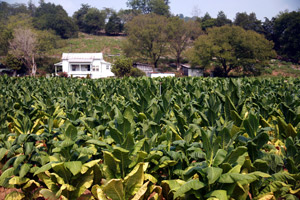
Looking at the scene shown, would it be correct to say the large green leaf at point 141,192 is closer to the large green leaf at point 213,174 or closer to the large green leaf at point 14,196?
the large green leaf at point 213,174

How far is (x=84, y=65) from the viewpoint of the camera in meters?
57.7

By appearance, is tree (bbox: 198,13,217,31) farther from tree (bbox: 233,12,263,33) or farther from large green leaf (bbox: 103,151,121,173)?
large green leaf (bbox: 103,151,121,173)

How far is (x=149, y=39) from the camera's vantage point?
63125mm

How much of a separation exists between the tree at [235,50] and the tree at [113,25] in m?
52.7

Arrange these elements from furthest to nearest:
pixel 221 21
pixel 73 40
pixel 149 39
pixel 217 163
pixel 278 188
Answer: pixel 73 40
pixel 221 21
pixel 149 39
pixel 278 188
pixel 217 163

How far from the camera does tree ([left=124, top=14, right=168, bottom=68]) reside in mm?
63000

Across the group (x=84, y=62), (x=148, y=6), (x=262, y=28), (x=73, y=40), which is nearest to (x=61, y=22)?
(x=73, y=40)

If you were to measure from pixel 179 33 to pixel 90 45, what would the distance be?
31502 millimetres

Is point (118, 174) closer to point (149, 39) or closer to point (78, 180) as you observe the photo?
point (78, 180)

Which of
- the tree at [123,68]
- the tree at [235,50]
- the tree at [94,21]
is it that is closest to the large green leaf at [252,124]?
the tree at [123,68]

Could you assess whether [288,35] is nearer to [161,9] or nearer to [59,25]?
[161,9]

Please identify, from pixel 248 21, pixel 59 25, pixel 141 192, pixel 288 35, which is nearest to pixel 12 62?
pixel 59 25

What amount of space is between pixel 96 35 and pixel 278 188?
10140 centimetres

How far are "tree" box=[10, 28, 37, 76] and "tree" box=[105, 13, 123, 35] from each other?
4435 centimetres
